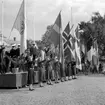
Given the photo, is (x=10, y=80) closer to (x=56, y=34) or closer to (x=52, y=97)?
(x=52, y=97)

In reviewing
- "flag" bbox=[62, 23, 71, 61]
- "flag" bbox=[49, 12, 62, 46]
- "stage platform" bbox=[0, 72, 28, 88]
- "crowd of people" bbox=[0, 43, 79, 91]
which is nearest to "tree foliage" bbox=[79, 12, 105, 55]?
"flag" bbox=[62, 23, 71, 61]

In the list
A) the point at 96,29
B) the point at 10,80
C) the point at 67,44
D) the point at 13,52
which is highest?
the point at 96,29

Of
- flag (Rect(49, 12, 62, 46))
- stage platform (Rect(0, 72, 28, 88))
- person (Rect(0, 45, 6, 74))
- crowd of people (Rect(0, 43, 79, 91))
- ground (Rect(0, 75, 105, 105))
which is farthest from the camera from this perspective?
flag (Rect(49, 12, 62, 46))

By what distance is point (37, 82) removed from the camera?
17.8 meters

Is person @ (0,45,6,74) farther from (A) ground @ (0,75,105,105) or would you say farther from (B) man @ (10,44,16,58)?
(A) ground @ (0,75,105,105)

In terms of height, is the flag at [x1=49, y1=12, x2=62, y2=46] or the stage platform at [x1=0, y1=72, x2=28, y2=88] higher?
the flag at [x1=49, y1=12, x2=62, y2=46]

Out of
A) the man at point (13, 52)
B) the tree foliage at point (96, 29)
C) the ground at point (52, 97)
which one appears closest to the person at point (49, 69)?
the man at point (13, 52)

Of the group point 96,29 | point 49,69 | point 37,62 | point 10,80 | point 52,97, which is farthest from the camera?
point 96,29

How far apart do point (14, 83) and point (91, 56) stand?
24.8 m

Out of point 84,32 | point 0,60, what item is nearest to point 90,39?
point 84,32

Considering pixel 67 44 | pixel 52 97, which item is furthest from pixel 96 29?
pixel 52 97

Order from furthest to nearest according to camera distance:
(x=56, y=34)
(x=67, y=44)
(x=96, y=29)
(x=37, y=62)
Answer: (x=96, y=29)
(x=67, y=44)
(x=56, y=34)
(x=37, y=62)

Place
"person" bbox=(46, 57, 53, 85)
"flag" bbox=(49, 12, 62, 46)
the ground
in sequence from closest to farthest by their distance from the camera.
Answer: the ground < "person" bbox=(46, 57, 53, 85) < "flag" bbox=(49, 12, 62, 46)

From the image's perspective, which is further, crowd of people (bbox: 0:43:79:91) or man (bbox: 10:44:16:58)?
man (bbox: 10:44:16:58)
